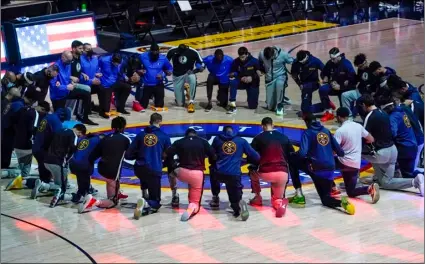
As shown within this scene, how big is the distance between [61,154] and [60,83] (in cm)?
424

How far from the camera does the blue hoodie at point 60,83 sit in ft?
58.2

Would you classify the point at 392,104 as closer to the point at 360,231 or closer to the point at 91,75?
the point at 360,231

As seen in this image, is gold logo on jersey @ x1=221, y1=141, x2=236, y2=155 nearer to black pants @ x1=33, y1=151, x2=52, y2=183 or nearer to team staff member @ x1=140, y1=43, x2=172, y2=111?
black pants @ x1=33, y1=151, x2=52, y2=183

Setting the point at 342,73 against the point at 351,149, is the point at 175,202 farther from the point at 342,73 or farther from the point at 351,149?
the point at 342,73

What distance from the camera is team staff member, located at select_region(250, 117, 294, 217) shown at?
1325cm

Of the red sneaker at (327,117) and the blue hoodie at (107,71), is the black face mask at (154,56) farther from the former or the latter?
the red sneaker at (327,117)

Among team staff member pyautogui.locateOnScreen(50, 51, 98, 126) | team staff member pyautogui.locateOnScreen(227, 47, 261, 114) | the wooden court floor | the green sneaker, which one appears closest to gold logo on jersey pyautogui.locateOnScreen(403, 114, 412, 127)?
the wooden court floor

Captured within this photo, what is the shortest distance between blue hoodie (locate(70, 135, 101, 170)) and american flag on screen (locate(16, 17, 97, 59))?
9460 millimetres

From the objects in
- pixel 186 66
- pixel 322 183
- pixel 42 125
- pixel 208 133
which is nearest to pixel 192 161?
pixel 322 183

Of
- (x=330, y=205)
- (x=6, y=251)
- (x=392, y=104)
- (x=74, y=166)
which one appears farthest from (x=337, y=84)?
(x=6, y=251)

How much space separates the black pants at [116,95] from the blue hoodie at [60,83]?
2.71ft

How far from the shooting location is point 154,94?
62.2 feet

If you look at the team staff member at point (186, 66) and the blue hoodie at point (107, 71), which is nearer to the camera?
the blue hoodie at point (107, 71)

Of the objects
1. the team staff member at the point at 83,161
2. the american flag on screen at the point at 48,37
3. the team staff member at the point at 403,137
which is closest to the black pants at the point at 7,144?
the team staff member at the point at 83,161
